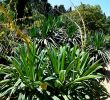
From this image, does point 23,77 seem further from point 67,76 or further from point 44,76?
point 67,76

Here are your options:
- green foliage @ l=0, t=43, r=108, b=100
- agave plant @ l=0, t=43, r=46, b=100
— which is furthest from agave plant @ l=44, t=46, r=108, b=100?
agave plant @ l=0, t=43, r=46, b=100

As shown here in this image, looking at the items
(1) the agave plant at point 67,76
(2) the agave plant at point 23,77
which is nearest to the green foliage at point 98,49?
(1) the agave plant at point 67,76

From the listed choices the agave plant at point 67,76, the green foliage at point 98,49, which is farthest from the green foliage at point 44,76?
the green foliage at point 98,49

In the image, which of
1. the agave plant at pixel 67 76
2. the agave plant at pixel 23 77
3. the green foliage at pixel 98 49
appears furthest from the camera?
the green foliage at pixel 98 49

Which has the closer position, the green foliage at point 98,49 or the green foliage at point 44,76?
the green foliage at point 44,76

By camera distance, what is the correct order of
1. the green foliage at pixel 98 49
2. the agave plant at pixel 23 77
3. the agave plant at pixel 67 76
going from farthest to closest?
the green foliage at pixel 98 49 < the agave plant at pixel 67 76 < the agave plant at pixel 23 77

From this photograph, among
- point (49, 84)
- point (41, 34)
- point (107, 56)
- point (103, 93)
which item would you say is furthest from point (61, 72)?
point (107, 56)

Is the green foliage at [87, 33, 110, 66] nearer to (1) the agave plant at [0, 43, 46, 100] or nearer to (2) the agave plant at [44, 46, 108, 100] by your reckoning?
(2) the agave plant at [44, 46, 108, 100]

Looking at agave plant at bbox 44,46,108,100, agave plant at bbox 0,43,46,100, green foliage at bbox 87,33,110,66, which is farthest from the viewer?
green foliage at bbox 87,33,110,66

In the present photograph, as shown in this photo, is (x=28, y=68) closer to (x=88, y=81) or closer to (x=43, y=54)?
(x=43, y=54)

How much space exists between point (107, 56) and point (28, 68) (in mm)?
7612

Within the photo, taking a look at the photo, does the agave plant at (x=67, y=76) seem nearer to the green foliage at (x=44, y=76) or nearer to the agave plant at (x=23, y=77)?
the green foliage at (x=44, y=76)

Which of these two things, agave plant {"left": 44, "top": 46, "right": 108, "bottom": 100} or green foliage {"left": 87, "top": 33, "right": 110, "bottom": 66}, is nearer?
agave plant {"left": 44, "top": 46, "right": 108, "bottom": 100}

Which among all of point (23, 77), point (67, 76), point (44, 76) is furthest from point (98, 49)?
point (23, 77)
